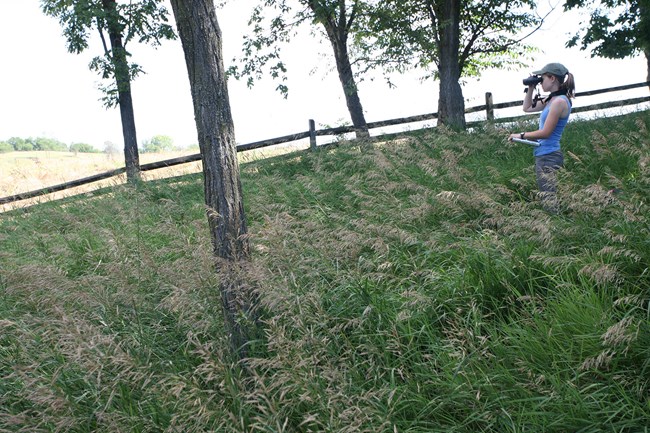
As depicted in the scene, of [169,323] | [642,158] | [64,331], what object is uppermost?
[642,158]

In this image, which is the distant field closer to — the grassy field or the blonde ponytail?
the blonde ponytail

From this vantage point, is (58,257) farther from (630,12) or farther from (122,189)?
(630,12)

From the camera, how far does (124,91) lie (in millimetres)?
15633

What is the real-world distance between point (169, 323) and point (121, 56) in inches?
492

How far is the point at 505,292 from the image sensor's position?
12.8 ft

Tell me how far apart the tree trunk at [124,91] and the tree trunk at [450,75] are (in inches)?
322

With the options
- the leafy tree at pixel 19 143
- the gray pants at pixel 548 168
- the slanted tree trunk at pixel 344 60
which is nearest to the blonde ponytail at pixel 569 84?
the gray pants at pixel 548 168

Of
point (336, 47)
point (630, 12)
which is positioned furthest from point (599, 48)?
point (336, 47)

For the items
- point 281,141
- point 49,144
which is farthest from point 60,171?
point 49,144

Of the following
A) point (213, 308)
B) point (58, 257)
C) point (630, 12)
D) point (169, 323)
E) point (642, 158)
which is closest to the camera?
point (213, 308)

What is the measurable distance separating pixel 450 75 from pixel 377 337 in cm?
1255

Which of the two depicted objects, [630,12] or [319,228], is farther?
[630,12]

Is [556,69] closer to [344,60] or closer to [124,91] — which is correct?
[344,60]

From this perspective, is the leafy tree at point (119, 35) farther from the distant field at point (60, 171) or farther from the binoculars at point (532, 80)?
the binoculars at point (532, 80)
